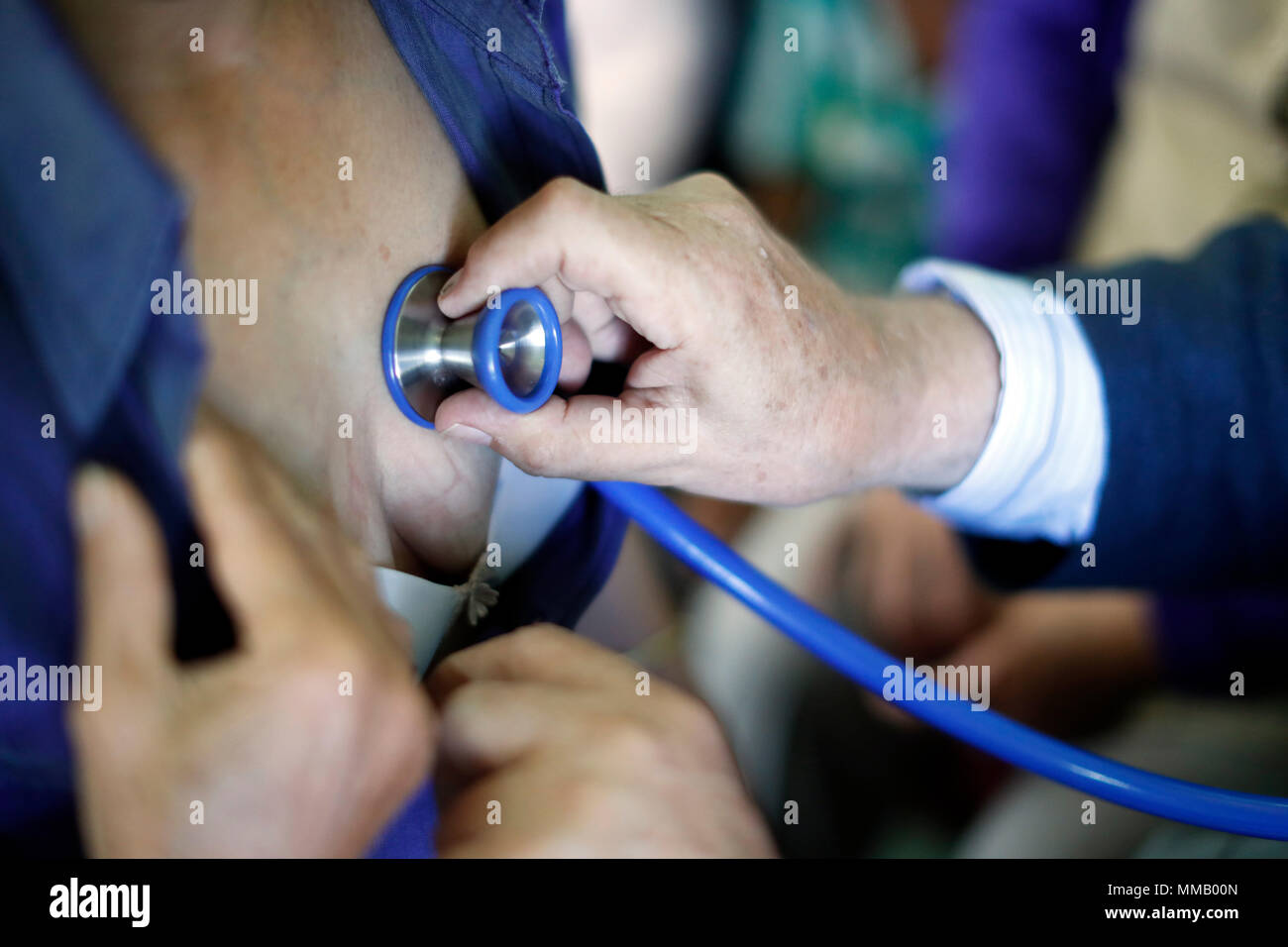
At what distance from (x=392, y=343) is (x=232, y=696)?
158 millimetres

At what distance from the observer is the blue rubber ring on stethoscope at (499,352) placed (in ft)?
1.16

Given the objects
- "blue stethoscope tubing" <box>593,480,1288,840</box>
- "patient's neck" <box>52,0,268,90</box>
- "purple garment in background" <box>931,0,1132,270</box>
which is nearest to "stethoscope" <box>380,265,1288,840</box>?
"blue stethoscope tubing" <box>593,480,1288,840</box>

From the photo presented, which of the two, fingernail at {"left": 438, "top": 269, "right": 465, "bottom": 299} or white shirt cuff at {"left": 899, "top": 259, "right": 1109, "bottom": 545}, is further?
white shirt cuff at {"left": 899, "top": 259, "right": 1109, "bottom": 545}

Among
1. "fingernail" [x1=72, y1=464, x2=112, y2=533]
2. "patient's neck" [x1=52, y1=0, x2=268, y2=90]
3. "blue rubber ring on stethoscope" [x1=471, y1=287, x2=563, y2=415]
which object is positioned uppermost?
"patient's neck" [x1=52, y1=0, x2=268, y2=90]

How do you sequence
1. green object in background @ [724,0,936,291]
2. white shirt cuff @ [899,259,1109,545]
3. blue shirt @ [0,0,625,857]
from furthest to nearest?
green object in background @ [724,0,936,291] < white shirt cuff @ [899,259,1109,545] < blue shirt @ [0,0,625,857]

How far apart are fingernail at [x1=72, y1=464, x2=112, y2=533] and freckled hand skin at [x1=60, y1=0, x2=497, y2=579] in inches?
1.4

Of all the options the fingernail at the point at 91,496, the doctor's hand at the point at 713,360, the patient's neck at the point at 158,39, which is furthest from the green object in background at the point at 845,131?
the fingernail at the point at 91,496

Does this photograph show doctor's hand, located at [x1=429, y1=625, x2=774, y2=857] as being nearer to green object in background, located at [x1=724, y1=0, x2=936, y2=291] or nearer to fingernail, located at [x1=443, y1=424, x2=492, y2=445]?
fingernail, located at [x1=443, y1=424, x2=492, y2=445]

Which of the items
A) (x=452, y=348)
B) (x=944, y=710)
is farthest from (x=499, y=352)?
(x=944, y=710)

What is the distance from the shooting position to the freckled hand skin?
279 millimetres

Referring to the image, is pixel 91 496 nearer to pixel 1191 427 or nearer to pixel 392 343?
pixel 392 343

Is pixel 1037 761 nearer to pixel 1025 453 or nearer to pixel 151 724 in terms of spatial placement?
pixel 1025 453

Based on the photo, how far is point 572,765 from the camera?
343 mm

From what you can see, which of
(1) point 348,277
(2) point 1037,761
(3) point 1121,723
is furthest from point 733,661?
(1) point 348,277
